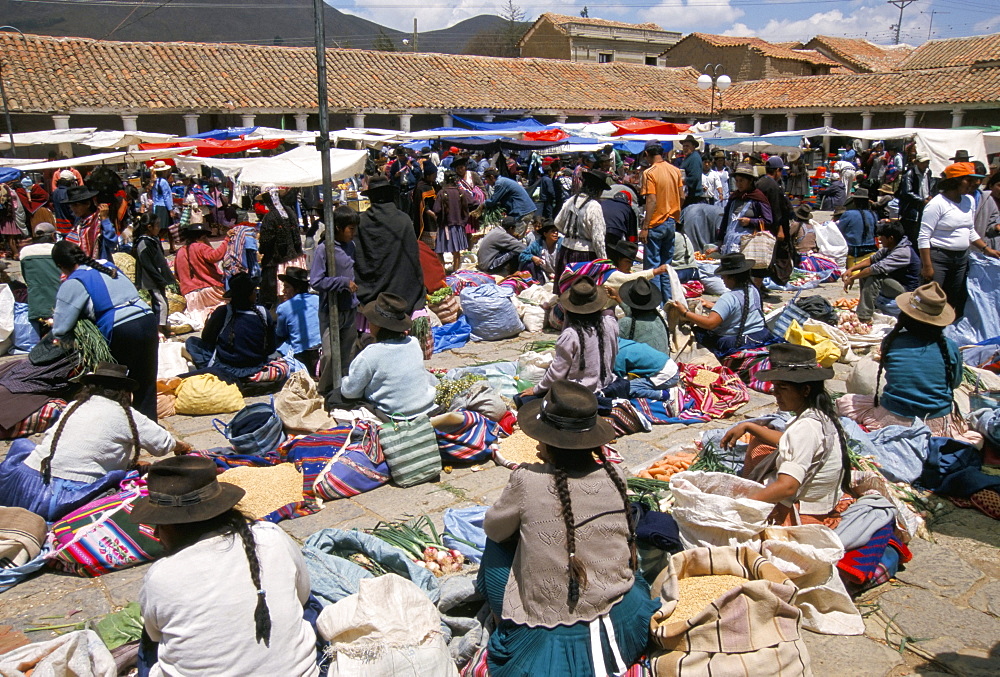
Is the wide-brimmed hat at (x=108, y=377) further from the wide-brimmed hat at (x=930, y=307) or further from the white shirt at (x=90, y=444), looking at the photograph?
the wide-brimmed hat at (x=930, y=307)

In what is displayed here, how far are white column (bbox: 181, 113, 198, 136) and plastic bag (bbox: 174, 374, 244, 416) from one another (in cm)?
1866

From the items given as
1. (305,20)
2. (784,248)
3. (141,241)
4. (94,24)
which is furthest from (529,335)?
(305,20)

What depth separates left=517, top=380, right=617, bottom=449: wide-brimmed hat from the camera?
2648 millimetres

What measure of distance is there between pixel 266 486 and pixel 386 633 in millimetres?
2067

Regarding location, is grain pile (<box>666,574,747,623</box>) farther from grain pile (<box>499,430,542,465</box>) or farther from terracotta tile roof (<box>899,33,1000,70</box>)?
terracotta tile roof (<box>899,33,1000,70</box>)

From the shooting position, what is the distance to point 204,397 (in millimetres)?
5910

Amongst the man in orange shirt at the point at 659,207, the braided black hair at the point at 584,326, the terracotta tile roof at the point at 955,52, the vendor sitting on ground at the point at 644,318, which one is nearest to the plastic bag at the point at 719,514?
the braided black hair at the point at 584,326

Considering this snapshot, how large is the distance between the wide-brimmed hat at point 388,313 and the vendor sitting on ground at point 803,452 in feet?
7.38

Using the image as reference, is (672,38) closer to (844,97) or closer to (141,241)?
(844,97)

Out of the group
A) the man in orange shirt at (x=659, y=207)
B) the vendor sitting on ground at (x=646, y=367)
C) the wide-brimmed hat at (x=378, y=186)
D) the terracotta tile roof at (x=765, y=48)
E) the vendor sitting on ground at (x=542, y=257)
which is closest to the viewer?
the vendor sitting on ground at (x=646, y=367)

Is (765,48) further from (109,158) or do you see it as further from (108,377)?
(108,377)

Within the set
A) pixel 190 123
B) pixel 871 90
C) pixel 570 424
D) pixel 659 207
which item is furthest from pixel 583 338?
pixel 871 90

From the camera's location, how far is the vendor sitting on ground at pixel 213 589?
2.31m

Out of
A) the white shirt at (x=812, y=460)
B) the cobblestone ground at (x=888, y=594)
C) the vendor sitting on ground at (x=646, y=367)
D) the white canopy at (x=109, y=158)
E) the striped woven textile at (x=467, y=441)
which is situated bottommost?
the cobblestone ground at (x=888, y=594)
